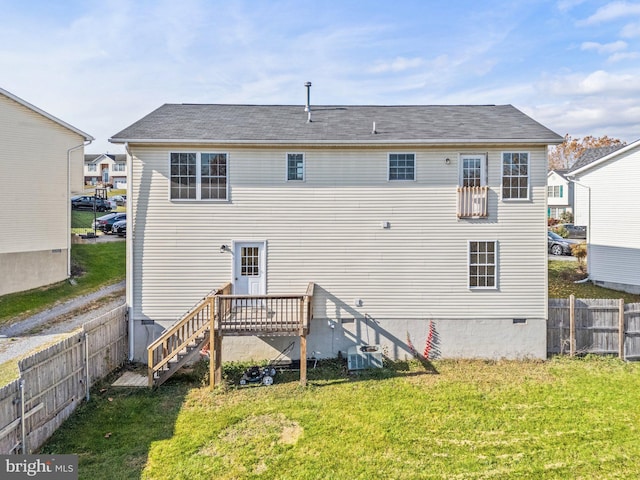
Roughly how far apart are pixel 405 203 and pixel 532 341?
5.45 meters

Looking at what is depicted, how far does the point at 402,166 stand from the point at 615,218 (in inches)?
454

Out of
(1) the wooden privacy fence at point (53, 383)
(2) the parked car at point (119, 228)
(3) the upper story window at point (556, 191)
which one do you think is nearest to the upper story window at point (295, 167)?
(1) the wooden privacy fence at point (53, 383)

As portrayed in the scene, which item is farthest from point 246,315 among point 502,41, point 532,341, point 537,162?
point 502,41

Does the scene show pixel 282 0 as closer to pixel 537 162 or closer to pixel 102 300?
pixel 537 162

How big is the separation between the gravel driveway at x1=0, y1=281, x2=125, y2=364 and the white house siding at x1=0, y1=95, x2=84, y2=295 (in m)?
2.44

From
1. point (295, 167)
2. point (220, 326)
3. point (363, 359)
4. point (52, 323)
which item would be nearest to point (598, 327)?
point (363, 359)

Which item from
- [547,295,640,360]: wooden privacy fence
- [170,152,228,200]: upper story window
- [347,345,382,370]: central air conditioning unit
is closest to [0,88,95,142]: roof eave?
[170,152,228,200]: upper story window

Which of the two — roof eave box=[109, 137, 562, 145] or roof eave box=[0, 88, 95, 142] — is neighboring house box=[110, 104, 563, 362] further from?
roof eave box=[0, 88, 95, 142]

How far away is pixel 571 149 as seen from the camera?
209 feet

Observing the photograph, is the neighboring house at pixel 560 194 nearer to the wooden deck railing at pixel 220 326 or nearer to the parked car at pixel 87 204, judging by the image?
the wooden deck railing at pixel 220 326

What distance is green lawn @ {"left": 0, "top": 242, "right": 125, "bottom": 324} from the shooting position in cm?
1333

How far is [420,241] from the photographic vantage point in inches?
428

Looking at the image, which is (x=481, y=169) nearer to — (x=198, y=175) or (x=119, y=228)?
(x=198, y=175)

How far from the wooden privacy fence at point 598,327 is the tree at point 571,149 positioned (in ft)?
187
